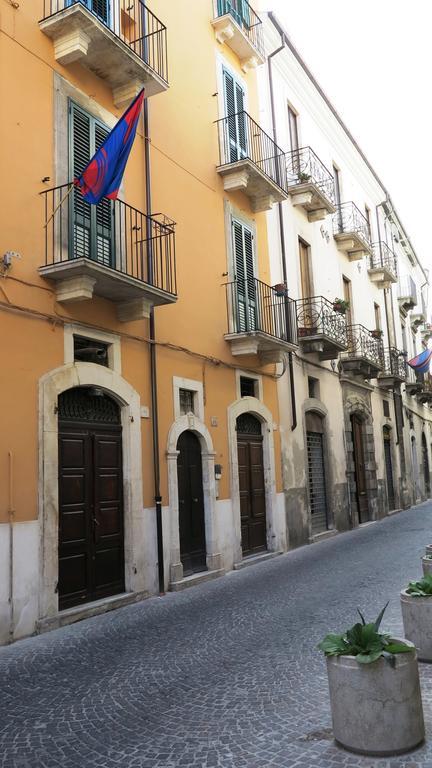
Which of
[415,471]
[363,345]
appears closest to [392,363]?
[363,345]

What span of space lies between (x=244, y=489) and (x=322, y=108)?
40.7ft

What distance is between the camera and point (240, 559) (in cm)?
1077

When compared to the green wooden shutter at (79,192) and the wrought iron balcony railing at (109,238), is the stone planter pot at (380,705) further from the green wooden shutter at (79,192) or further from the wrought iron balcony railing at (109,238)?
the green wooden shutter at (79,192)

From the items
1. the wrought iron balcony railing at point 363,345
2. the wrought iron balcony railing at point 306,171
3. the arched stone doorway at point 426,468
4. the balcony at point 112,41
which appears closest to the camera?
the balcony at point 112,41

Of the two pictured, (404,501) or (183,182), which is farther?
(404,501)

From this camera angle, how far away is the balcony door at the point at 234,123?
39.3 feet

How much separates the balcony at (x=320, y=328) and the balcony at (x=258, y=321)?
147cm

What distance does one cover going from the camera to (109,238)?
834 centimetres

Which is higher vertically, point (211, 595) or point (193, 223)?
point (193, 223)

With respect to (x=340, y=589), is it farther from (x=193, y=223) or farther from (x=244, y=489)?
(x=193, y=223)

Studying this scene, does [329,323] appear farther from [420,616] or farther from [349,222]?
[420,616]

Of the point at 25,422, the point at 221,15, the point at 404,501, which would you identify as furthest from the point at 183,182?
the point at 404,501

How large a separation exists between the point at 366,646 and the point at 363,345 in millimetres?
15877

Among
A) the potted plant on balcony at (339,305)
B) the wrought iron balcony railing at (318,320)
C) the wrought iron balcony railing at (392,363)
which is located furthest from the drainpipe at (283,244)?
the wrought iron balcony railing at (392,363)
